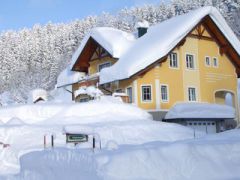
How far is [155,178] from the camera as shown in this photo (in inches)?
304

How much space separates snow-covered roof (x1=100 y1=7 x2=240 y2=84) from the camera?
89.2 ft

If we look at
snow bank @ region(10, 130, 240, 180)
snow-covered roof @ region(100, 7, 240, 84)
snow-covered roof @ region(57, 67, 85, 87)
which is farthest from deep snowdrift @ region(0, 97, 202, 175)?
snow-covered roof @ region(57, 67, 85, 87)

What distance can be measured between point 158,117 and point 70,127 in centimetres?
1406

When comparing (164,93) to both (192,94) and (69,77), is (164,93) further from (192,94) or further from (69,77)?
(69,77)

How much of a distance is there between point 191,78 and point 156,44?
15.2ft

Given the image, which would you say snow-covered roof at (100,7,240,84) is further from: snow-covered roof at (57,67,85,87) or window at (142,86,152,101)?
snow-covered roof at (57,67,85,87)

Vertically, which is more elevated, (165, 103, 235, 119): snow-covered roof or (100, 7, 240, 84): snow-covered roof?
(100, 7, 240, 84): snow-covered roof

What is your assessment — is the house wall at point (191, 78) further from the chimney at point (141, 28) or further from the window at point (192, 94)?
the chimney at point (141, 28)

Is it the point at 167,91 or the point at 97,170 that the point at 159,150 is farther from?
the point at 167,91

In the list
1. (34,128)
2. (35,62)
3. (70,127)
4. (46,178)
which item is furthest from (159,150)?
(35,62)

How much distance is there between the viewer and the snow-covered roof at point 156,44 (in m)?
27.2

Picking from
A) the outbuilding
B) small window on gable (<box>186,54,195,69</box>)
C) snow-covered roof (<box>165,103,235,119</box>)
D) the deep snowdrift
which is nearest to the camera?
the deep snowdrift

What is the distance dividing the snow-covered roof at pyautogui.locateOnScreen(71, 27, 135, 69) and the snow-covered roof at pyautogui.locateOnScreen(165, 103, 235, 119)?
6293mm

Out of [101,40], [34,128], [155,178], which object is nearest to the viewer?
[155,178]
